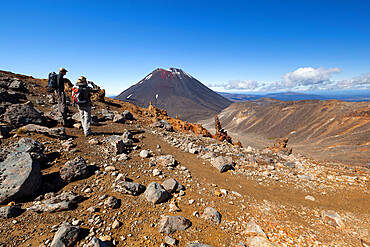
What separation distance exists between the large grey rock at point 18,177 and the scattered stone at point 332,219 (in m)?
7.21

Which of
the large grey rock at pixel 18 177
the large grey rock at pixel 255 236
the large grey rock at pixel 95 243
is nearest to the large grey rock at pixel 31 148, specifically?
the large grey rock at pixel 18 177

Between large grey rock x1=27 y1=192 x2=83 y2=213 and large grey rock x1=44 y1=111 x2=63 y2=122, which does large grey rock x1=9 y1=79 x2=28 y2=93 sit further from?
large grey rock x1=27 y1=192 x2=83 y2=213

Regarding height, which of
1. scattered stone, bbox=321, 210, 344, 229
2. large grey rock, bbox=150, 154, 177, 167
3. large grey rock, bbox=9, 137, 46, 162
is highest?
large grey rock, bbox=9, 137, 46, 162

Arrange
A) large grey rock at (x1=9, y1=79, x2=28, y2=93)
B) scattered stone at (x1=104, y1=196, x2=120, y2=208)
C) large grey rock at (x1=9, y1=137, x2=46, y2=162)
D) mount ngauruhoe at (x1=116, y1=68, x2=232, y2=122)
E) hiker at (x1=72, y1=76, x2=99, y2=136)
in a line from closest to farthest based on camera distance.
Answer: scattered stone at (x1=104, y1=196, x2=120, y2=208) → large grey rock at (x1=9, y1=137, x2=46, y2=162) → hiker at (x1=72, y1=76, x2=99, y2=136) → large grey rock at (x1=9, y1=79, x2=28, y2=93) → mount ngauruhoe at (x1=116, y1=68, x2=232, y2=122)

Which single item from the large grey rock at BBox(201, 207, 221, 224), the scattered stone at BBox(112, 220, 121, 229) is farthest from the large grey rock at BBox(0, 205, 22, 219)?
the large grey rock at BBox(201, 207, 221, 224)

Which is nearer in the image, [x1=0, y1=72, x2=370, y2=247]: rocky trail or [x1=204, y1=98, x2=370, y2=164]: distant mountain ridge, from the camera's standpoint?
[x1=0, y1=72, x2=370, y2=247]: rocky trail

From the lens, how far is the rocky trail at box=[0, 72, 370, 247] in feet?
9.21

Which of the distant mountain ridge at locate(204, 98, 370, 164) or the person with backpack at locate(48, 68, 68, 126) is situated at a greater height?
the person with backpack at locate(48, 68, 68, 126)

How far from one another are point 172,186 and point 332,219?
14.3 ft

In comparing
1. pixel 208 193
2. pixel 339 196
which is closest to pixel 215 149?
pixel 208 193

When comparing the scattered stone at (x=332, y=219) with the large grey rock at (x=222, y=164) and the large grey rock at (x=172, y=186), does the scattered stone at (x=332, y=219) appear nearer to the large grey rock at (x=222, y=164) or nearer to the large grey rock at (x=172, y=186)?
the large grey rock at (x=222, y=164)

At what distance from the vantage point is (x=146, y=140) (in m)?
7.26

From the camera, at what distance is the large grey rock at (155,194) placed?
3.66 meters

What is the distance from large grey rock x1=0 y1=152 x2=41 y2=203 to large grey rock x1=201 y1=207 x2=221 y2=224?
3873 millimetres
